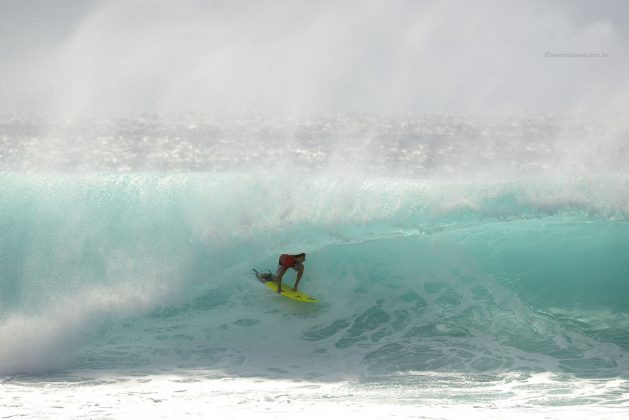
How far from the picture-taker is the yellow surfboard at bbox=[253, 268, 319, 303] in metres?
11.4

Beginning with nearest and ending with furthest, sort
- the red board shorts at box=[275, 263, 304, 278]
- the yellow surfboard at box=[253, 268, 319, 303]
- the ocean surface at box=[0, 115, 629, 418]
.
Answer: the ocean surface at box=[0, 115, 629, 418] < the red board shorts at box=[275, 263, 304, 278] < the yellow surfboard at box=[253, 268, 319, 303]

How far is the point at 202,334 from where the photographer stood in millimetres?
10922

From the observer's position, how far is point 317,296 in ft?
38.5

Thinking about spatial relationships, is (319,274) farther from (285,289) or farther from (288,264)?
(288,264)

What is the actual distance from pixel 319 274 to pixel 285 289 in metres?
0.96

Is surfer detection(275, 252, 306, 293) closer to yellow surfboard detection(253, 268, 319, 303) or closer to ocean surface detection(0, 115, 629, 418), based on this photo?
yellow surfboard detection(253, 268, 319, 303)

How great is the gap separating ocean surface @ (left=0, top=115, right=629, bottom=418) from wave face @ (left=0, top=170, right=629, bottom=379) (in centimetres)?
3

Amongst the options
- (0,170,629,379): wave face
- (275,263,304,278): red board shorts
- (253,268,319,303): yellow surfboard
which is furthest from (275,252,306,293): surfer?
(0,170,629,379): wave face

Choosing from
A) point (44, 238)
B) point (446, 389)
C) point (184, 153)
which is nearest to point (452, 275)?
point (446, 389)

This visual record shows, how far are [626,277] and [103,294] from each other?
320 inches

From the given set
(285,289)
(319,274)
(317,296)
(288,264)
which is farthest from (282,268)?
(319,274)

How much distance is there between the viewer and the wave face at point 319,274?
33.2 ft

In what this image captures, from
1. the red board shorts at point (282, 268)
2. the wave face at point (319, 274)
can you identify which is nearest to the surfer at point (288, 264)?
the red board shorts at point (282, 268)

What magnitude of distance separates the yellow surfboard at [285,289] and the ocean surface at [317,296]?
16cm
